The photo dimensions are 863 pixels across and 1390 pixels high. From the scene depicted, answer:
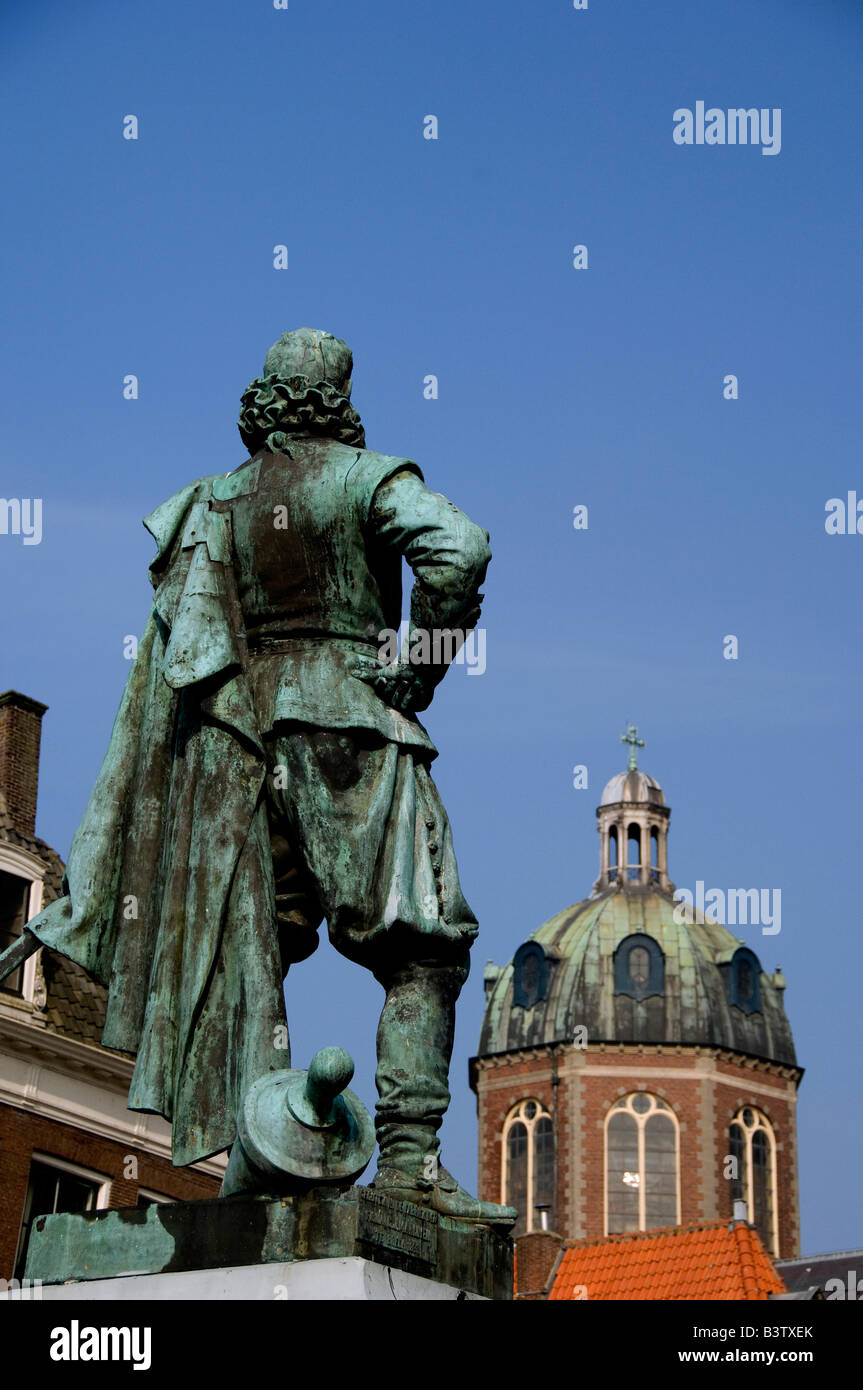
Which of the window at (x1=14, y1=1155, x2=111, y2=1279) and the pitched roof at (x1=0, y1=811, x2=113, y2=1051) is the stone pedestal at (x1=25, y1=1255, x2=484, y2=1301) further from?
the pitched roof at (x1=0, y1=811, x2=113, y2=1051)

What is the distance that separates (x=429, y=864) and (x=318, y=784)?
40 centimetres

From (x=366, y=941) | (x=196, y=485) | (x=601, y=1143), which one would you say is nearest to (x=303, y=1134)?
(x=366, y=941)

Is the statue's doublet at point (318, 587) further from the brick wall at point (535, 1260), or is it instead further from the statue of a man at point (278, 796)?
the brick wall at point (535, 1260)

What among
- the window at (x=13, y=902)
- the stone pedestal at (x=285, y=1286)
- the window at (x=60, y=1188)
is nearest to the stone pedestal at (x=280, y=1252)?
the stone pedestal at (x=285, y=1286)

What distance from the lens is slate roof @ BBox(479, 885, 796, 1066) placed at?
86.9 metres

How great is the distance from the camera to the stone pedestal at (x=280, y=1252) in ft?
19.1

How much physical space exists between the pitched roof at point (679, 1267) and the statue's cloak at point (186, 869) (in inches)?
1130

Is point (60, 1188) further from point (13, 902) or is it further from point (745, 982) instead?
point (745, 982)

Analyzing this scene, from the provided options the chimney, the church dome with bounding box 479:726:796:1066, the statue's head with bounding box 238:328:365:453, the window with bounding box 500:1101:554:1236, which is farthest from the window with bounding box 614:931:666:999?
the statue's head with bounding box 238:328:365:453

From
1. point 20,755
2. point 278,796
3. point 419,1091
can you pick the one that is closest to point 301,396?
point 278,796
